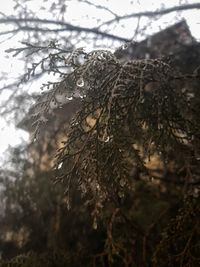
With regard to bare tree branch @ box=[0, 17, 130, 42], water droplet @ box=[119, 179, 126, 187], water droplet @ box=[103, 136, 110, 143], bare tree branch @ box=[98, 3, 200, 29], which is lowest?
water droplet @ box=[119, 179, 126, 187]

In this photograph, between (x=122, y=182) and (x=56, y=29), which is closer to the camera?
(x=122, y=182)

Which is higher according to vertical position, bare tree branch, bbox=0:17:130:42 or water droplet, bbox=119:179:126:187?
bare tree branch, bbox=0:17:130:42

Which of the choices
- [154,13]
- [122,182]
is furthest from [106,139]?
[154,13]

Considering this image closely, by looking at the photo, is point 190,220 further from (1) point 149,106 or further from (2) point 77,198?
(2) point 77,198

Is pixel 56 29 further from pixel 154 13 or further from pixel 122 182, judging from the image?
pixel 122 182

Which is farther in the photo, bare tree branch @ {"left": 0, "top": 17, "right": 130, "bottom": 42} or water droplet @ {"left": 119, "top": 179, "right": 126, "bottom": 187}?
bare tree branch @ {"left": 0, "top": 17, "right": 130, "bottom": 42}

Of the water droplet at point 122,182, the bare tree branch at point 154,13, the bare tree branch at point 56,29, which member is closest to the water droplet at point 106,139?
the water droplet at point 122,182

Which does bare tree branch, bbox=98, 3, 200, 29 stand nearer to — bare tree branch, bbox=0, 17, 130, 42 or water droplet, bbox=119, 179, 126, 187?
bare tree branch, bbox=0, 17, 130, 42

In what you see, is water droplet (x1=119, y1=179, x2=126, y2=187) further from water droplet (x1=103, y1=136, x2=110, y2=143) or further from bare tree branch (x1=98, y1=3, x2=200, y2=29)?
bare tree branch (x1=98, y1=3, x2=200, y2=29)

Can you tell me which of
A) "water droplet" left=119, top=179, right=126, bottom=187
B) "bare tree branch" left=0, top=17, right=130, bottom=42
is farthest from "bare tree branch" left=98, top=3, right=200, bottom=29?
"water droplet" left=119, top=179, right=126, bottom=187

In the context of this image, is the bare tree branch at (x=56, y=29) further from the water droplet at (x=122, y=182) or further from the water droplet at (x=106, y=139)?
the water droplet at (x=122, y=182)

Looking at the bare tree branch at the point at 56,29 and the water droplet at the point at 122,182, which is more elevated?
the bare tree branch at the point at 56,29
